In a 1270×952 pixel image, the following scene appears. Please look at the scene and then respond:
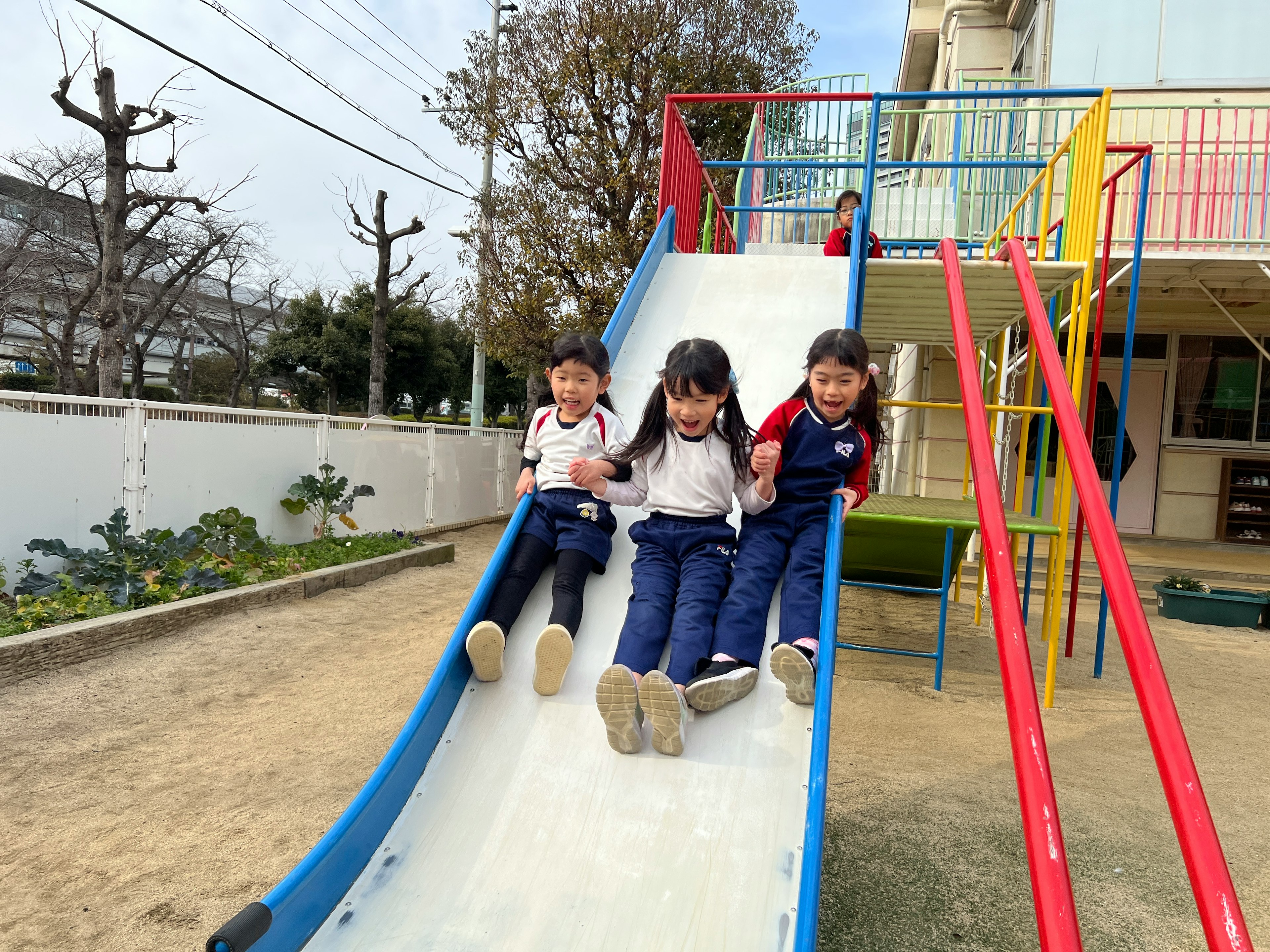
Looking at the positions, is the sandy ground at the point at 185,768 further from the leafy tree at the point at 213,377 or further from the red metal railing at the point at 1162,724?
the leafy tree at the point at 213,377

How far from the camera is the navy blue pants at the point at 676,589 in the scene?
2287mm

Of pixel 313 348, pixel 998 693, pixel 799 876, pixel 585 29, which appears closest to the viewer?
pixel 799 876

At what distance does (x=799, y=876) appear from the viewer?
178 centimetres

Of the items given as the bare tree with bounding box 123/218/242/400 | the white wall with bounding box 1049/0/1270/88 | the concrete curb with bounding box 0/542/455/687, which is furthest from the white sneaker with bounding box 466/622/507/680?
the bare tree with bounding box 123/218/242/400

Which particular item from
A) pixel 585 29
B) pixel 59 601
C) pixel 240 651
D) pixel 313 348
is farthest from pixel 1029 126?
pixel 313 348

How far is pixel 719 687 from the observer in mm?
2162

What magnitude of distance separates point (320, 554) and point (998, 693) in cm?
505

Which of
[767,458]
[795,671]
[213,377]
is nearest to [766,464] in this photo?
[767,458]

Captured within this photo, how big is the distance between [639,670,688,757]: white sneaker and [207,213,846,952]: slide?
0.14 feet

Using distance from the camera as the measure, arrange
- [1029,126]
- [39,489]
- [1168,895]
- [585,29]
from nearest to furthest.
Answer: [1168,895] → [39,489] → [1029,126] → [585,29]

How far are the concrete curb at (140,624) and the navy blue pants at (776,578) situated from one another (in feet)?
11.3

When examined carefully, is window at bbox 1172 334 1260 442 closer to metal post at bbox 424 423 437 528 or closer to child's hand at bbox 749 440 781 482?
metal post at bbox 424 423 437 528

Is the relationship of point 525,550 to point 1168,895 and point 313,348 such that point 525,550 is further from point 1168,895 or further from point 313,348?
point 313,348

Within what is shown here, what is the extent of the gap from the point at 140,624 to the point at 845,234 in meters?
4.94
